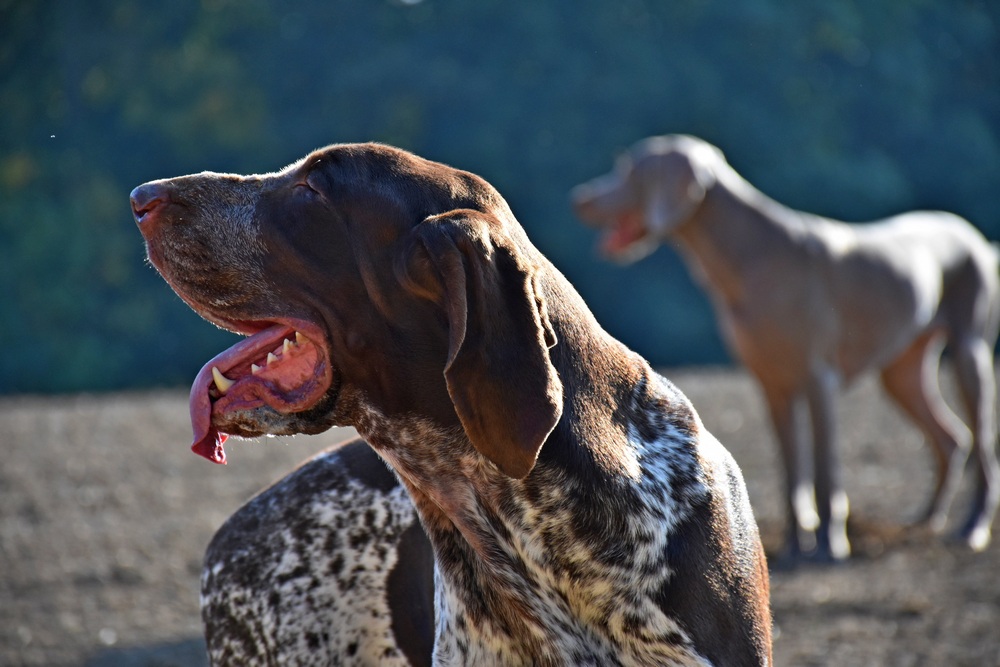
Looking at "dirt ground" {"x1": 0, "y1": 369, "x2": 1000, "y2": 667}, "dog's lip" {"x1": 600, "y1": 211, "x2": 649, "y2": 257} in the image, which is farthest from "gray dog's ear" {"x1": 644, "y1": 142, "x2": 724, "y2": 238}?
"dirt ground" {"x1": 0, "y1": 369, "x2": 1000, "y2": 667}

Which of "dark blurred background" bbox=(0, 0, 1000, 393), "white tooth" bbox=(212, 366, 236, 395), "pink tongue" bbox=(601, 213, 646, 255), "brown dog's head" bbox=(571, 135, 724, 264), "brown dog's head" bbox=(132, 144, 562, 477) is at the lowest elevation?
"dark blurred background" bbox=(0, 0, 1000, 393)

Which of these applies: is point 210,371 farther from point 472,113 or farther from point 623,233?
point 472,113

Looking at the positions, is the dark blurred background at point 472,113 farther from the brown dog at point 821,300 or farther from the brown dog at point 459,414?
Answer: the brown dog at point 459,414

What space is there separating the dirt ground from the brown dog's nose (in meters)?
2.88

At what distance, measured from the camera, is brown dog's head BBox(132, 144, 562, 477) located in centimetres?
235

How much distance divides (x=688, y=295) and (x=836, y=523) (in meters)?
15.3

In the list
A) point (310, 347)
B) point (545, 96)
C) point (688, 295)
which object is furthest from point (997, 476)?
point (545, 96)

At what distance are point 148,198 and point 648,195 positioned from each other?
502 centimetres


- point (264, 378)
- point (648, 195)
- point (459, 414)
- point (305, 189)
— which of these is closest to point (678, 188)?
point (648, 195)

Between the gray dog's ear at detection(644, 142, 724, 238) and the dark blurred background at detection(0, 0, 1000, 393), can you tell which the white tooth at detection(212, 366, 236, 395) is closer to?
the gray dog's ear at detection(644, 142, 724, 238)

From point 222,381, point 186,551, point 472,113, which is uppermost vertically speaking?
point 222,381

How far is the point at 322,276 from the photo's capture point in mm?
2410

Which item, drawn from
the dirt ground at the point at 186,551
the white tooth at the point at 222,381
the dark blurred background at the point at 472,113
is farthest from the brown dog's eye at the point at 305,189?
the dark blurred background at the point at 472,113

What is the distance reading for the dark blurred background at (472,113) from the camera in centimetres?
1911
